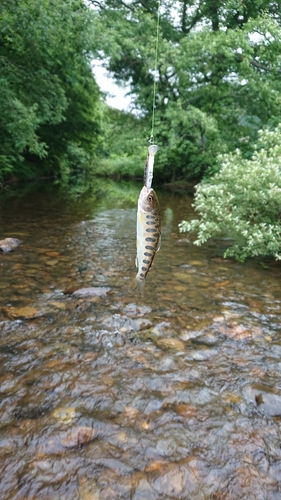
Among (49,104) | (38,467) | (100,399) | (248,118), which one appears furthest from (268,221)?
(248,118)

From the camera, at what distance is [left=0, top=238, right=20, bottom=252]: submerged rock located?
24.5 feet

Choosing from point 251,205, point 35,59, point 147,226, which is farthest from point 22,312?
point 35,59

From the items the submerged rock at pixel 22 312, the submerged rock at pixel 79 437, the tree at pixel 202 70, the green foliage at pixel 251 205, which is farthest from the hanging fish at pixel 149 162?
the tree at pixel 202 70

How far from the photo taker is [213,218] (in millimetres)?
8242

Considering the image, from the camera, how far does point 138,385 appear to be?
3.53 m

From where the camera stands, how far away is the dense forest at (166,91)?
7.83 m

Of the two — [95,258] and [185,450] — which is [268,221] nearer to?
[95,258]

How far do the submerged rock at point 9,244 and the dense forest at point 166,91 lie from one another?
3.63 metres

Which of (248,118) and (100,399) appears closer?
(100,399)

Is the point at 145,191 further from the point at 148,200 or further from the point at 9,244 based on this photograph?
the point at 9,244

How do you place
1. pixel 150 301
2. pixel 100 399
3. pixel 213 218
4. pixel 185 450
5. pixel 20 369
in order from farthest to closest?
pixel 213 218, pixel 150 301, pixel 20 369, pixel 100 399, pixel 185 450

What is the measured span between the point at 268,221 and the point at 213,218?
1.19 m

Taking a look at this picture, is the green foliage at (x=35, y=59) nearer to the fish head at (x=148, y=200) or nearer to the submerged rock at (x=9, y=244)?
the submerged rock at (x=9, y=244)

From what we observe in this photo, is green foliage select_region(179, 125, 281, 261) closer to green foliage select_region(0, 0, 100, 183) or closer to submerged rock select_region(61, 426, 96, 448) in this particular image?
submerged rock select_region(61, 426, 96, 448)
